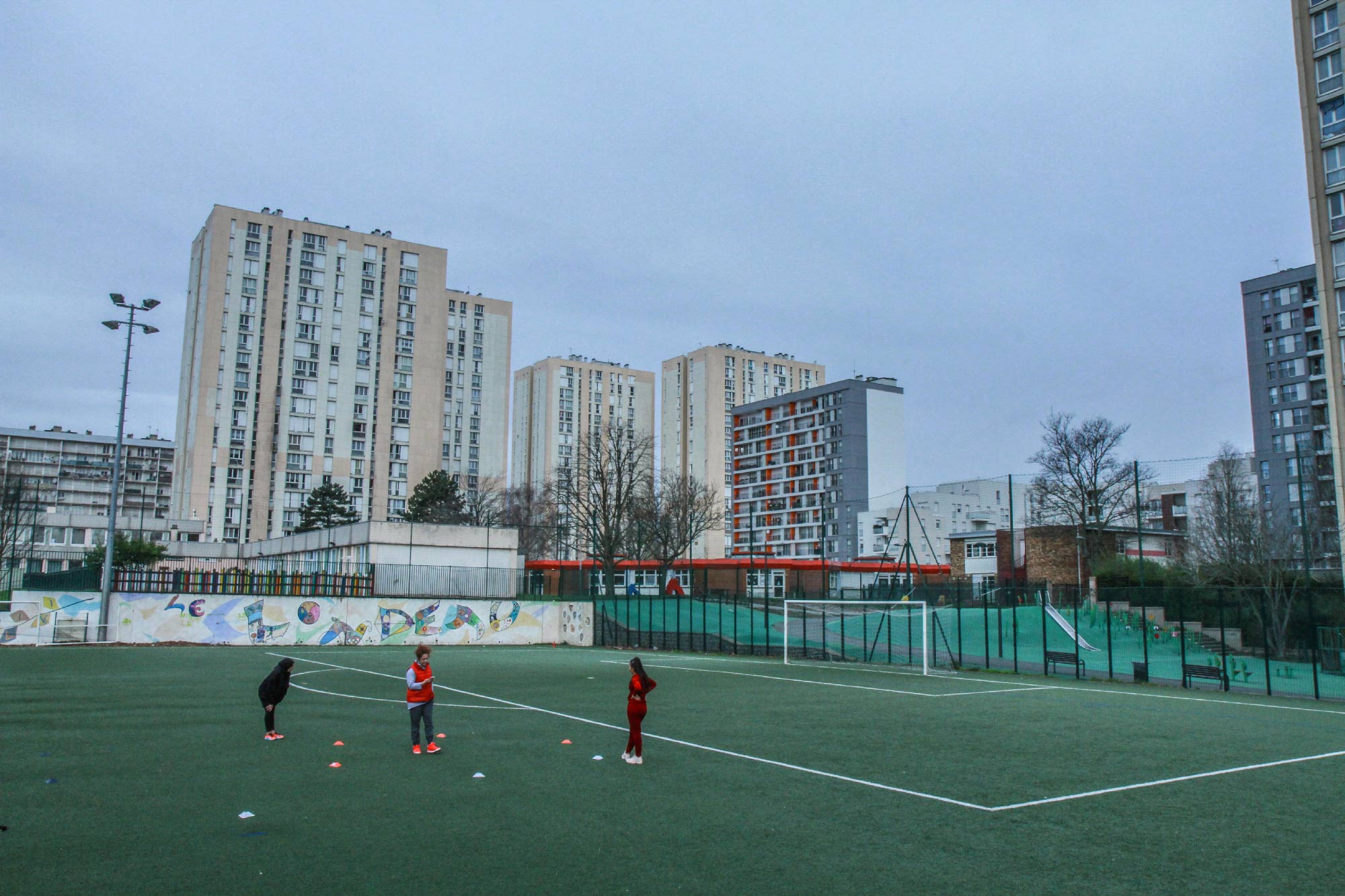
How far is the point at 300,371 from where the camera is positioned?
338 ft

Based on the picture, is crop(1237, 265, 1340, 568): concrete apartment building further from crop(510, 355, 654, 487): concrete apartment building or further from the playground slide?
crop(510, 355, 654, 487): concrete apartment building

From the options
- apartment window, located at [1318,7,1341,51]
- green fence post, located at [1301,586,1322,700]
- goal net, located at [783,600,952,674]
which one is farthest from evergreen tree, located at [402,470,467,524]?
green fence post, located at [1301,586,1322,700]

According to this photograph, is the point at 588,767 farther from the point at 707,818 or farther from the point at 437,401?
the point at 437,401

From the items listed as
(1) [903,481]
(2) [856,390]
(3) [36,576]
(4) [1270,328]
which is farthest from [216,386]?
(4) [1270,328]

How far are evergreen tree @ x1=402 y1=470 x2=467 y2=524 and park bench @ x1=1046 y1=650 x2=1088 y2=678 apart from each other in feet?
225


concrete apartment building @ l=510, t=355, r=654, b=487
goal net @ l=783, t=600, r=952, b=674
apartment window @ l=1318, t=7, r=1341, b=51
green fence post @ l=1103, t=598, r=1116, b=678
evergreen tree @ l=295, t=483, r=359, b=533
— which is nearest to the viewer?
green fence post @ l=1103, t=598, r=1116, b=678

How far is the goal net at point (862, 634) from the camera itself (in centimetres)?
3541

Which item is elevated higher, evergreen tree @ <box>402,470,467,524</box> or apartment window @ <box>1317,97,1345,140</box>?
apartment window @ <box>1317,97,1345,140</box>

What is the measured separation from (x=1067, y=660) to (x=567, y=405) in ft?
437

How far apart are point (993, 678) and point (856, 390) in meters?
98.0

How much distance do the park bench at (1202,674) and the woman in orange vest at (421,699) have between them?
23586 mm

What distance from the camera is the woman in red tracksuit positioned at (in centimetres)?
1322

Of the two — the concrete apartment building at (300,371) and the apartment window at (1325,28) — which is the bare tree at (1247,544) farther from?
the concrete apartment building at (300,371)

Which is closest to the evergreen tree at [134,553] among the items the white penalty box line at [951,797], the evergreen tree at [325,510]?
the evergreen tree at [325,510]
